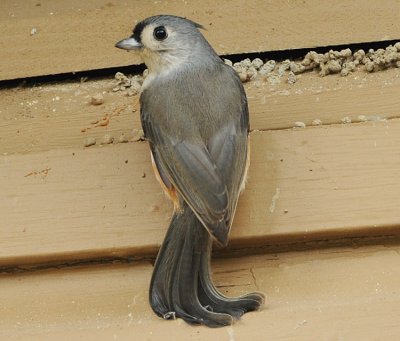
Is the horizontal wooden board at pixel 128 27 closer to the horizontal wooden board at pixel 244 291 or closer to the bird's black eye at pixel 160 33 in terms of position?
the bird's black eye at pixel 160 33

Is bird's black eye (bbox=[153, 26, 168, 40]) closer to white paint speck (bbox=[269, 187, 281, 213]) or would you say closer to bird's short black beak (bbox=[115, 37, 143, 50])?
bird's short black beak (bbox=[115, 37, 143, 50])

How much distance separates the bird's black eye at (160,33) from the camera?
2.86 m

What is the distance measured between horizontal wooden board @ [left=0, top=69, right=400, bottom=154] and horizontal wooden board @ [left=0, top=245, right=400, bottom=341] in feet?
1.53

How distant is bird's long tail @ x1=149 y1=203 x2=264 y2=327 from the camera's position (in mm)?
2311

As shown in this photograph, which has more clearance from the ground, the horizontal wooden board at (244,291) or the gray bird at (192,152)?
the gray bird at (192,152)

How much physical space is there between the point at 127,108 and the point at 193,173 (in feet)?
1.65

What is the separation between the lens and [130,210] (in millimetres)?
2588

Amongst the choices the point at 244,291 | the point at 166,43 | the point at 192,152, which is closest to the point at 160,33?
the point at 166,43

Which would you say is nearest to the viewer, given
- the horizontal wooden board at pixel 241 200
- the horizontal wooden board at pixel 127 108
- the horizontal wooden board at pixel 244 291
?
the horizontal wooden board at pixel 244 291

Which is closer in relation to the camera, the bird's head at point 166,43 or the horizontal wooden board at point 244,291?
the horizontal wooden board at point 244,291

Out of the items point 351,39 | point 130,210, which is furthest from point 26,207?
point 351,39

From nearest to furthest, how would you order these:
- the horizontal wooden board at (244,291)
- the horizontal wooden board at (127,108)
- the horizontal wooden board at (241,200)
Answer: the horizontal wooden board at (244,291) < the horizontal wooden board at (241,200) < the horizontal wooden board at (127,108)

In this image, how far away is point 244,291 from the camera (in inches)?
95.6

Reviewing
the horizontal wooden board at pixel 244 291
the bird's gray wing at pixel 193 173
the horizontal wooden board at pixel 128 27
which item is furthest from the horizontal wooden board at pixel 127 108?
the horizontal wooden board at pixel 244 291
